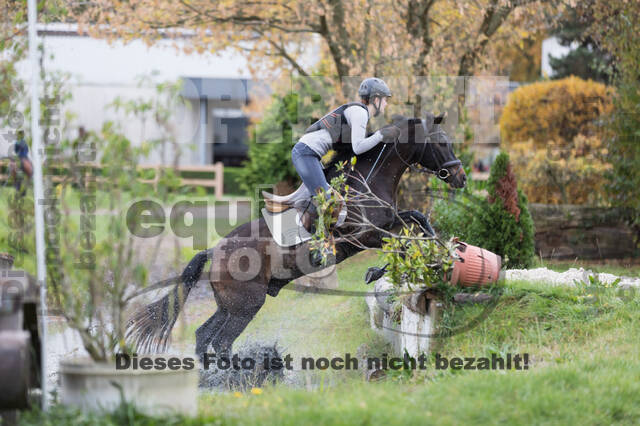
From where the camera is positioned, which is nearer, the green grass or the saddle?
the green grass

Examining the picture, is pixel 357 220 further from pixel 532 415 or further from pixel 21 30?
pixel 21 30

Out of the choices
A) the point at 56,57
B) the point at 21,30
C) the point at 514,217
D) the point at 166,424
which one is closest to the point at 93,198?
the point at 56,57

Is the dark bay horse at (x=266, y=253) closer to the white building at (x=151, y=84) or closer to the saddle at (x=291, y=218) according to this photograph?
the saddle at (x=291, y=218)

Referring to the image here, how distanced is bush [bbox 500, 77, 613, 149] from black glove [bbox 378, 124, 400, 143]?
1119 cm

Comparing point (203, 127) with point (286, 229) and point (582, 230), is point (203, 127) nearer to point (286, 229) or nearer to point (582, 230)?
point (582, 230)

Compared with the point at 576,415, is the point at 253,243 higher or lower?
higher

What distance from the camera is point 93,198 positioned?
13.1ft

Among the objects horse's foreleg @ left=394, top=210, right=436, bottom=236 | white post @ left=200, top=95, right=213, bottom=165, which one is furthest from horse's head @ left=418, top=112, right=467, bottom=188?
white post @ left=200, top=95, right=213, bottom=165

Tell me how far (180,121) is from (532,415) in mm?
2575

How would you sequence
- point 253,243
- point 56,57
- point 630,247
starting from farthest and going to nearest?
1. point 630,247
2. point 253,243
3. point 56,57

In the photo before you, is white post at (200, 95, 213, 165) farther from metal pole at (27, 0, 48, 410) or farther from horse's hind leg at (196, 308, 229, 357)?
metal pole at (27, 0, 48, 410)

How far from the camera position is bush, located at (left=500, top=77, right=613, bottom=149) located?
16438 mm

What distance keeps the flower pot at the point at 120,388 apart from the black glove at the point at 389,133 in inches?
127

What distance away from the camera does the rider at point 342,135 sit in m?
6.03
